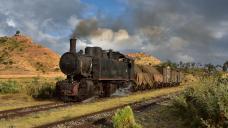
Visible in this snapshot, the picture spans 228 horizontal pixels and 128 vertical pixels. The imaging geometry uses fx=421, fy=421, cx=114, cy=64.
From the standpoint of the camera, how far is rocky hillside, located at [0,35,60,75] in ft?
279

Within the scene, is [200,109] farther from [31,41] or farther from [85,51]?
[31,41]

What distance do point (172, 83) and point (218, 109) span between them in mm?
44391

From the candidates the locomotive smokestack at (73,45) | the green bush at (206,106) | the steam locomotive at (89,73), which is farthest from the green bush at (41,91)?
the green bush at (206,106)

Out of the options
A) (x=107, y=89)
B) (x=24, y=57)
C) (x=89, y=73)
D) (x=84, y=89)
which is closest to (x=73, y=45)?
(x=89, y=73)

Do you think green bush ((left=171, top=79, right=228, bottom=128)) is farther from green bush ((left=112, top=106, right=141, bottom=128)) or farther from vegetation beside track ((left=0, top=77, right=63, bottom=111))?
vegetation beside track ((left=0, top=77, right=63, bottom=111))

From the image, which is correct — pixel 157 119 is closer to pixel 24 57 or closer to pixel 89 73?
pixel 89 73

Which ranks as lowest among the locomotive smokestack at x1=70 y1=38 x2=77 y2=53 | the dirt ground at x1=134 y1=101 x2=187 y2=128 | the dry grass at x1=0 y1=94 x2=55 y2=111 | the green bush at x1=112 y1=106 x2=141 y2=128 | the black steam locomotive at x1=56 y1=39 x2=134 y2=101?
the dirt ground at x1=134 y1=101 x2=187 y2=128

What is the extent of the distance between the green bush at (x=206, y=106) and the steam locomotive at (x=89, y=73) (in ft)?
38.6

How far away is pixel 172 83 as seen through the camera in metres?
56.1

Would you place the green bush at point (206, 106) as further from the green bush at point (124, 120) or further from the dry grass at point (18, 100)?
the dry grass at point (18, 100)

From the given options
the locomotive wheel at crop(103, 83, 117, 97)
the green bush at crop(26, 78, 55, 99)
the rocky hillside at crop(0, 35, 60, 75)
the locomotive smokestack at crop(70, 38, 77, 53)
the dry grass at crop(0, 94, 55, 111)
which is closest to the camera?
the dry grass at crop(0, 94, 55, 111)

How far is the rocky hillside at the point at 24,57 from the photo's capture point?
8512cm

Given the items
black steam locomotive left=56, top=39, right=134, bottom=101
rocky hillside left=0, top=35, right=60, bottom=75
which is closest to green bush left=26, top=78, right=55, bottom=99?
black steam locomotive left=56, top=39, right=134, bottom=101

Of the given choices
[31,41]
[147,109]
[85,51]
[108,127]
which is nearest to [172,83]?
[85,51]
